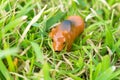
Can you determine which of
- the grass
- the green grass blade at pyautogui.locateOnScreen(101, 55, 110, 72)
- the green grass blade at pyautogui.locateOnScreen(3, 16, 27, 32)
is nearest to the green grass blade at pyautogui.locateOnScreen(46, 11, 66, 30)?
the grass

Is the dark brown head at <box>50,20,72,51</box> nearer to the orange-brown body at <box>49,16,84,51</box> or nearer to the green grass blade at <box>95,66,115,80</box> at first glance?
the orange-brown body at <box>49,16,84,51</box>

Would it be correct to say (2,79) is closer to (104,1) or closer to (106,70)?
(106,70)

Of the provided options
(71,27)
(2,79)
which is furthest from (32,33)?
(2,79)

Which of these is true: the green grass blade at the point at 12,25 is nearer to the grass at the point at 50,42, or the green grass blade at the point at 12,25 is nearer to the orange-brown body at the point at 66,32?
the grass at the point at 50,42

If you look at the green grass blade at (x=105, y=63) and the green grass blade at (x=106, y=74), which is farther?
the green grass blade at (x=105, y=63)

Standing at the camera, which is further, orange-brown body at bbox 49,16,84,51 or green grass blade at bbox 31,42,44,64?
orange-brown body at bbox 49,16,84,51

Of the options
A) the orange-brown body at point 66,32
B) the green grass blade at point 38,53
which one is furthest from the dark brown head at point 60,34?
the green grass blade at point 38,53
